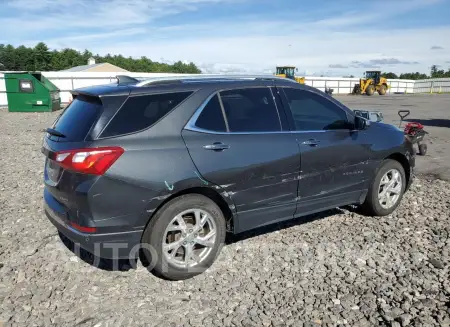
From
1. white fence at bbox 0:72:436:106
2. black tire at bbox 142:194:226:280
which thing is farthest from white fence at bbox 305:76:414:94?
black tire at bbox 142:194:226:280

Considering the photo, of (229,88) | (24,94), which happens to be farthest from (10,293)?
(24,94)

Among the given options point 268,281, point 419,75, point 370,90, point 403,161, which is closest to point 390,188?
point 403,161

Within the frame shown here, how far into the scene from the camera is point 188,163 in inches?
136

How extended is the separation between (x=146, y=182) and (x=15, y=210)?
10.4 ft

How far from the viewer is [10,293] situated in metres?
3.46

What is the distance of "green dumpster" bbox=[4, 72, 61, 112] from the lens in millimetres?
19969

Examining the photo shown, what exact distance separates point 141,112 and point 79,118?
563mm

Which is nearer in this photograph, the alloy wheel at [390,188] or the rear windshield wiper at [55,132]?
the rear windshield wiper at [55,132]

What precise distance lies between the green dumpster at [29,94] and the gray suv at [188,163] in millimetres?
18254

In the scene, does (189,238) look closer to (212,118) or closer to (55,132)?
(212,118)

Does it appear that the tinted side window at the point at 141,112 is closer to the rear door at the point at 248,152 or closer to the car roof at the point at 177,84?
the car roof at the point at 177,84

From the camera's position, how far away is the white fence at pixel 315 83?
2620 centimetres


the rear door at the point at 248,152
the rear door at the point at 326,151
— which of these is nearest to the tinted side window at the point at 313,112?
the rear door at the point at 326,151

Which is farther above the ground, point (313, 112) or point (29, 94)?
point (313, 112)
